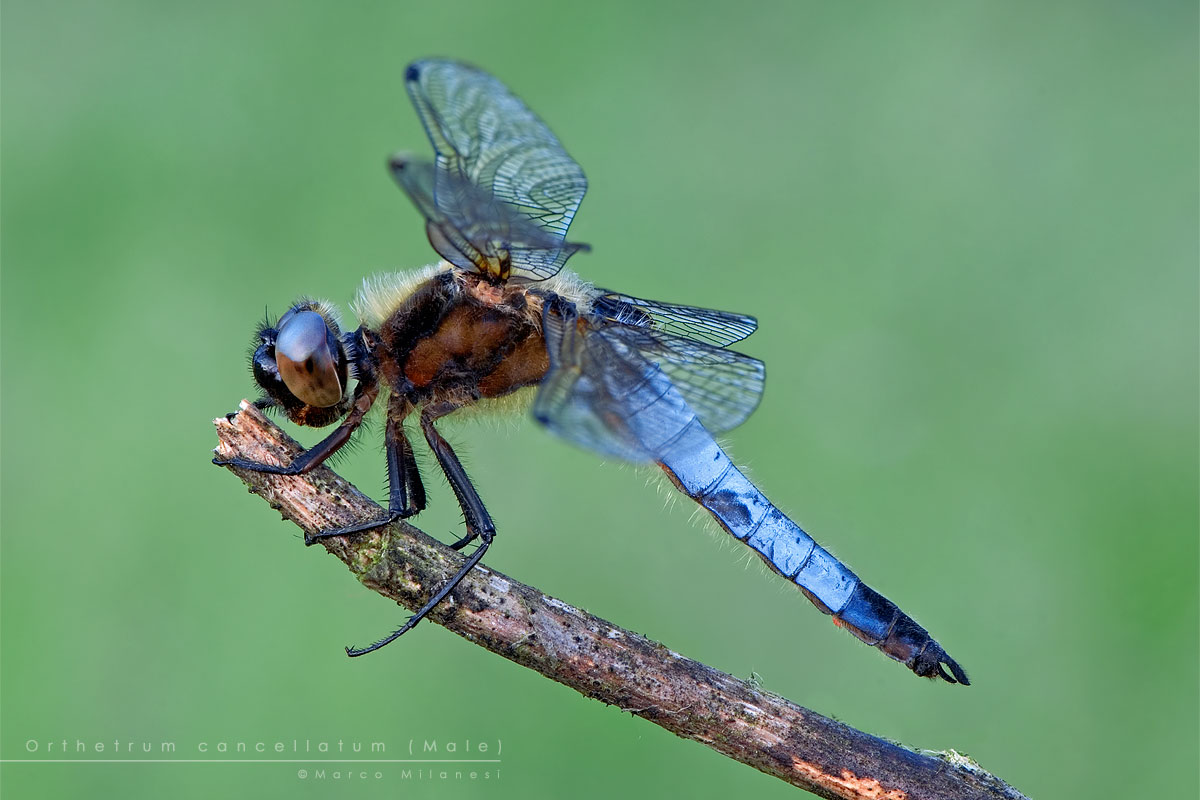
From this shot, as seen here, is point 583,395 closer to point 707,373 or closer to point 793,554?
point 707,373

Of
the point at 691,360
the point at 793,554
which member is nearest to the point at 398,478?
the point at 691,360

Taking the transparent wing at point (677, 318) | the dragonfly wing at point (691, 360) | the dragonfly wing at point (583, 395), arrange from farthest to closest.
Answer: the transparent wing at point (677, 318) < the dragonfly wing at point (691, 360) < the dragonfly wing at point (583, 395)

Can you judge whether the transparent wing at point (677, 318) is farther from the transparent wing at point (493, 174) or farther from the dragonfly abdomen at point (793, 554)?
the dragonfly abdomen at point (793, 554)

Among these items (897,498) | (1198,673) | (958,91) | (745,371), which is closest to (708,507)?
(745,371)

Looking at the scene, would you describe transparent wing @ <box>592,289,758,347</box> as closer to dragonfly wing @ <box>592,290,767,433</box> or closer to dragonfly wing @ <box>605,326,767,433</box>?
dragonfly wing @ <box>592,290,767,433</box>

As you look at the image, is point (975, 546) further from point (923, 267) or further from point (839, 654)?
point (923, 267)

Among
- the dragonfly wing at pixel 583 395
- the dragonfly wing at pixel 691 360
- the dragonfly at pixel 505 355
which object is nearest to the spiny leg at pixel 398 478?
the dragonfly at pixel 505 355

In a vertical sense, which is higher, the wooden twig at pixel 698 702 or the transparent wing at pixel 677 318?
the transparent wing at pixel 677 318

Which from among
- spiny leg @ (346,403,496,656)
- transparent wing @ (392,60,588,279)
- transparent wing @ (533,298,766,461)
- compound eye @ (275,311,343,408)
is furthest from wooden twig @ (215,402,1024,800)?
transparent wing @ (392,60,588,279)
